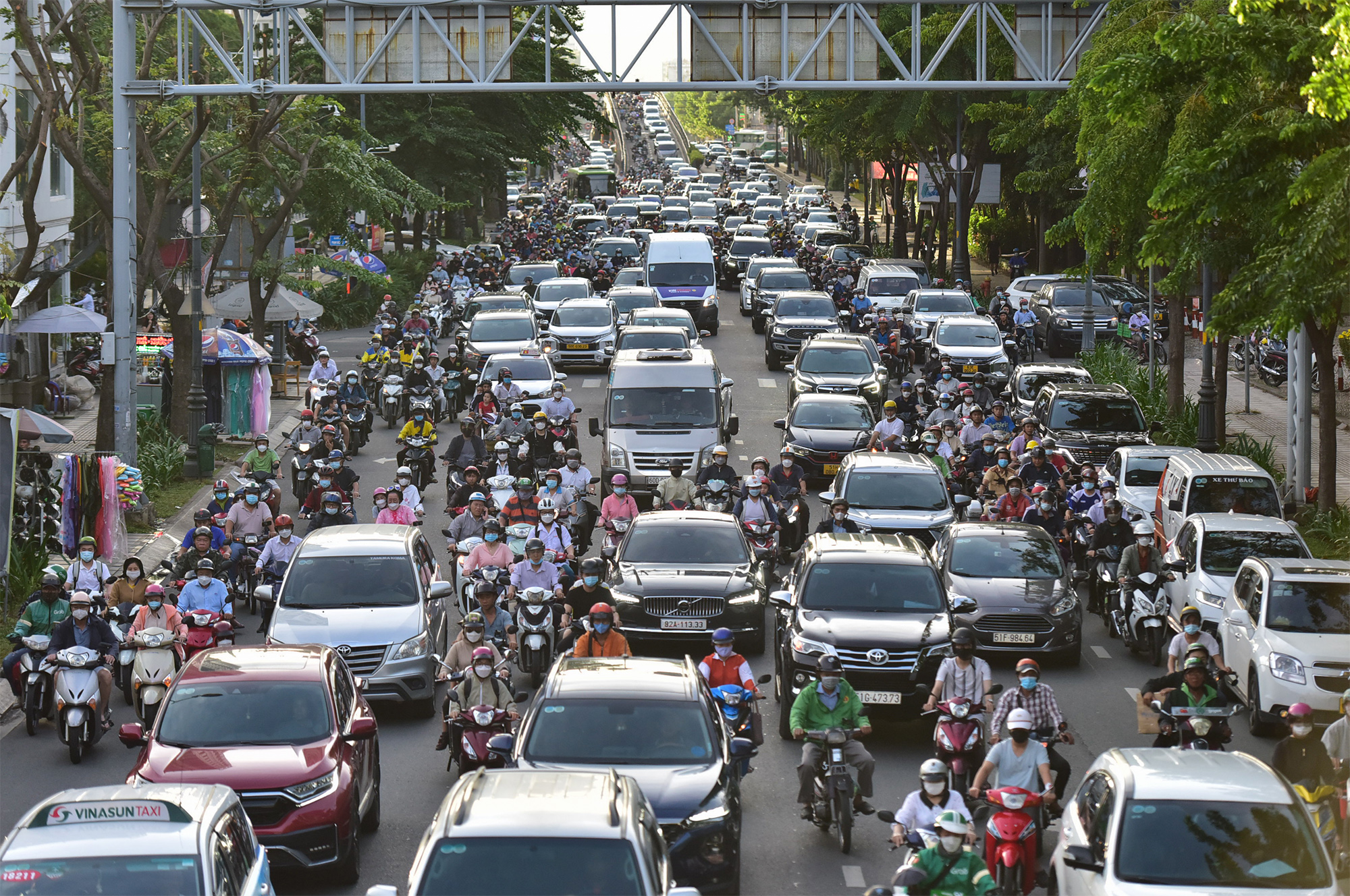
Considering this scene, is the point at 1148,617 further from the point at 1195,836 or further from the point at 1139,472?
the point at 1195,836

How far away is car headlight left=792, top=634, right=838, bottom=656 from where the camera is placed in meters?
16.3

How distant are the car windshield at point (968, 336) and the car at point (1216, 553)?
18.8 metres

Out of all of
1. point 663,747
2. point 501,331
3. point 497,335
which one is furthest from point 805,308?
point 663,747

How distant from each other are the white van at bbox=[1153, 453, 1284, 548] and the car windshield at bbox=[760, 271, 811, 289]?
28398 mm

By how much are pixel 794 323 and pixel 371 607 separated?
86.8 feet

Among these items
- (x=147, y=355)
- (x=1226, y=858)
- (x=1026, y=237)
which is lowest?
(x=1226, y=858)

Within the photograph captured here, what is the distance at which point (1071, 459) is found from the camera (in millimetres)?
27281

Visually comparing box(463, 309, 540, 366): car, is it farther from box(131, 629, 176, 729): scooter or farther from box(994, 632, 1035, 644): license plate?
box(131, 629, 176, 729): scooter

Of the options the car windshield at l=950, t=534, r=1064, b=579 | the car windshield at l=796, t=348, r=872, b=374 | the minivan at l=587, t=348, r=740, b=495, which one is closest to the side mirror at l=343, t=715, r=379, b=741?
the car windshield at l=950, t=534, r=1064, b=579

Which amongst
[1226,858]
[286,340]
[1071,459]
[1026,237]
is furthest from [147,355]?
[1026,237]

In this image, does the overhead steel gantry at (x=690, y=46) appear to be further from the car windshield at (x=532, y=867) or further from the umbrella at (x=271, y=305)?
the car windshield at (x=532, y=867)

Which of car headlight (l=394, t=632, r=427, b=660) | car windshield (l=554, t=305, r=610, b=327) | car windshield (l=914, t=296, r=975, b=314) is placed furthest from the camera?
car windshield (l=914, t=296, r=975, b=314)

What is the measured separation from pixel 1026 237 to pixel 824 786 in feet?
200

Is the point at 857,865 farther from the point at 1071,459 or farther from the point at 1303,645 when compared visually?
the point at 1071,459
